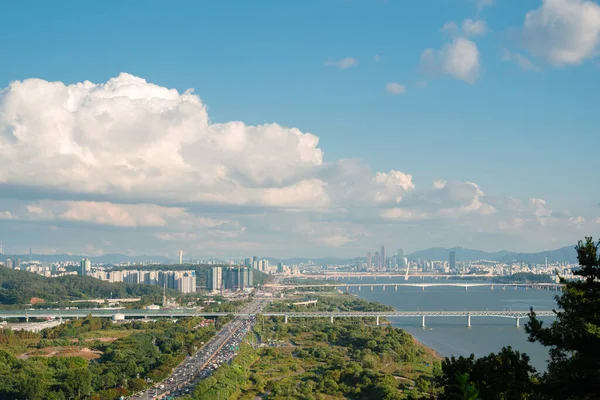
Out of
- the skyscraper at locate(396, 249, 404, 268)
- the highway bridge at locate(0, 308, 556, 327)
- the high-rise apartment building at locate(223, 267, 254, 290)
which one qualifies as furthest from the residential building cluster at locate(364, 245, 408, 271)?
the highway bridge at locate(0, 308, 556, 327)

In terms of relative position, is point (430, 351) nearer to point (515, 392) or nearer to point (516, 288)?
point (515, 392)

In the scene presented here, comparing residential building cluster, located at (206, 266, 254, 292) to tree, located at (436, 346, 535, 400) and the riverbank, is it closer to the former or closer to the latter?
the riverbank

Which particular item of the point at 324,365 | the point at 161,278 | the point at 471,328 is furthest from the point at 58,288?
the point at 324,365

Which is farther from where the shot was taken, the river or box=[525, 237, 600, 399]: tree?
the river

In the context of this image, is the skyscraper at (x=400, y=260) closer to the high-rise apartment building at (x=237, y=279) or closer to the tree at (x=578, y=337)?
the high-rise apartment building at (x=237, y=279)

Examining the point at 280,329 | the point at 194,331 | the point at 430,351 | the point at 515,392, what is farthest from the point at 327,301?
the point at 515,392

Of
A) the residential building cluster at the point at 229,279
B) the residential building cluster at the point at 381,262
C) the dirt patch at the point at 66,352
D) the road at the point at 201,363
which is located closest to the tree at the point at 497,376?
the road at the point at 201,363
